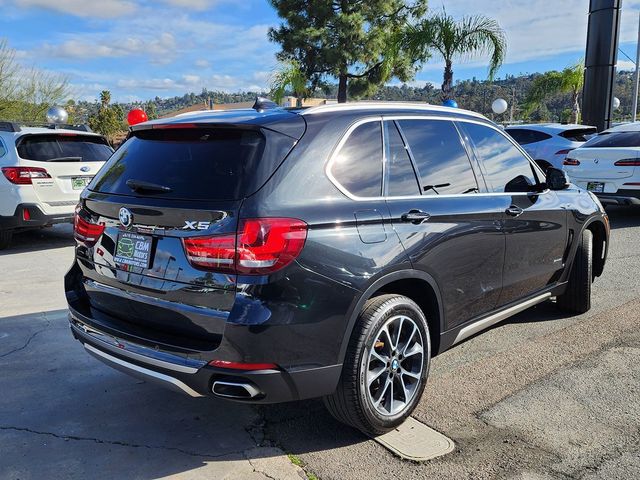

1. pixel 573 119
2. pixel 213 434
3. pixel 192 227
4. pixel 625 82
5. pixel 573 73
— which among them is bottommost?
pixel 213 434

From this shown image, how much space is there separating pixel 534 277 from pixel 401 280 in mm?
1744

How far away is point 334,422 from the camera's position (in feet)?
10.9

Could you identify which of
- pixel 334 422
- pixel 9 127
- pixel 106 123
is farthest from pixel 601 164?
pixel 106 123

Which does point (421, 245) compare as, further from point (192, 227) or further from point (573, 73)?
point (573, 73)

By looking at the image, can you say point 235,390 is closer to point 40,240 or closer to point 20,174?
point 20,174

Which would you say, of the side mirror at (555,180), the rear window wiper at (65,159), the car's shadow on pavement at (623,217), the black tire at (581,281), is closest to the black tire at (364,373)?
the side mirror at (555,180)

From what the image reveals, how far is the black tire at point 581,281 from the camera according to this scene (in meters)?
4.94

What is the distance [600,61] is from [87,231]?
1516cm

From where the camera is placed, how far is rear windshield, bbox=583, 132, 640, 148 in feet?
31.3

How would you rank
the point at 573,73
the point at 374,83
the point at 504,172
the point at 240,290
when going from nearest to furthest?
the point at 240,290, the point at 504,172, the point at 374,83, the point at 573,73

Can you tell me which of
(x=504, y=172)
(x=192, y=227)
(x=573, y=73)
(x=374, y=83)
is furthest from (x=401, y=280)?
(x=573, y=73)

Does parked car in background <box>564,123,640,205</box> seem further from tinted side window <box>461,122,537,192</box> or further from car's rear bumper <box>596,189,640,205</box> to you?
tinted side window <box>461,122,537,192</box>

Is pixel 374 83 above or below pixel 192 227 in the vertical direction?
above

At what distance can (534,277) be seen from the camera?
437cm
